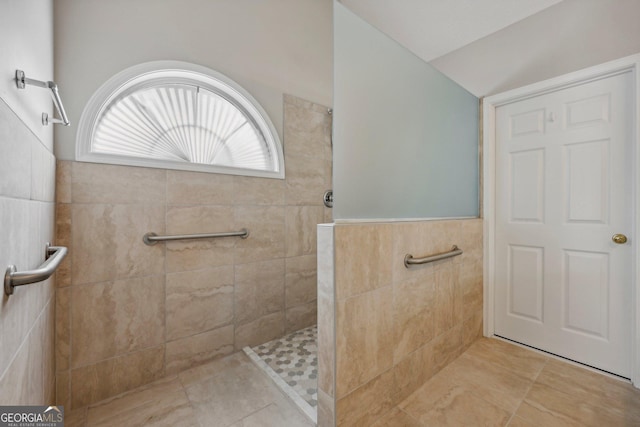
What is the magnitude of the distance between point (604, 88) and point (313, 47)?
2114mm

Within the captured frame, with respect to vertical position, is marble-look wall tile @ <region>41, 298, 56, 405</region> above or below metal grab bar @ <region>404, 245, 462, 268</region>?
below

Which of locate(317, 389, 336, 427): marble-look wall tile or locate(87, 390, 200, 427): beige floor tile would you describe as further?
locate(87, 390, 200, 427): beige floor tile

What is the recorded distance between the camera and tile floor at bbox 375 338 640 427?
1.23 m

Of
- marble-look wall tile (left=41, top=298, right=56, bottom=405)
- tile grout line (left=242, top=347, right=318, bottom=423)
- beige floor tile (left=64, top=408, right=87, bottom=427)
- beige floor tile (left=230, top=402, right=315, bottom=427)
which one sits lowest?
A: beige floor tile (left=64, top=408, right=87, bottom=427)

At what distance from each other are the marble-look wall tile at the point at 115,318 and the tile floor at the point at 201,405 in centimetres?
25

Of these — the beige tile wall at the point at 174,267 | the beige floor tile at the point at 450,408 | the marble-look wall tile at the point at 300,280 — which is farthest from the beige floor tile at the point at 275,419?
the marble-look wall tile at the point at 300,280

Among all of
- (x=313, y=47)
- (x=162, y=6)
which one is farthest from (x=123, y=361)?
(x=313, y=47)

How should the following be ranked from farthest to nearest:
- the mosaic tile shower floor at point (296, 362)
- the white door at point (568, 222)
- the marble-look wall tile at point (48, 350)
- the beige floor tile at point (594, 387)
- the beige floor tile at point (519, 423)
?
the white door at point (568, 222), the mosaic tile shower floor at point (296, 362), the beige floor tile at point (594, 387), the beige floor tile at point (519, 423), the marble-look wall tile at point (48, 350)

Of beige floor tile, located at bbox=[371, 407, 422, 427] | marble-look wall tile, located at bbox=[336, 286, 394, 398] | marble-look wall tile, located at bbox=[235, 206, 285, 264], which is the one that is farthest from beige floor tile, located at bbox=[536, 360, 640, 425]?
marble-look wall tile, located at bbox=[235, 206, 285, 264]

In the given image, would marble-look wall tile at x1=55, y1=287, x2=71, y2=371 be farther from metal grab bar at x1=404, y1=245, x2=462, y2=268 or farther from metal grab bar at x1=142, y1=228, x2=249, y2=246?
metal grab bar at x1=404, y1=245, x2=462, y2=268

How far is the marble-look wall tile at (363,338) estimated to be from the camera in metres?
1.08

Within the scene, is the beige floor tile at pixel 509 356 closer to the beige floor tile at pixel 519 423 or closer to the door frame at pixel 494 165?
the door frame at pixel 494 165

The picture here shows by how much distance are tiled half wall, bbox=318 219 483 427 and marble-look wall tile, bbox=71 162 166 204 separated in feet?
3.63

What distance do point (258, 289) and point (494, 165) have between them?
2.07 metres
